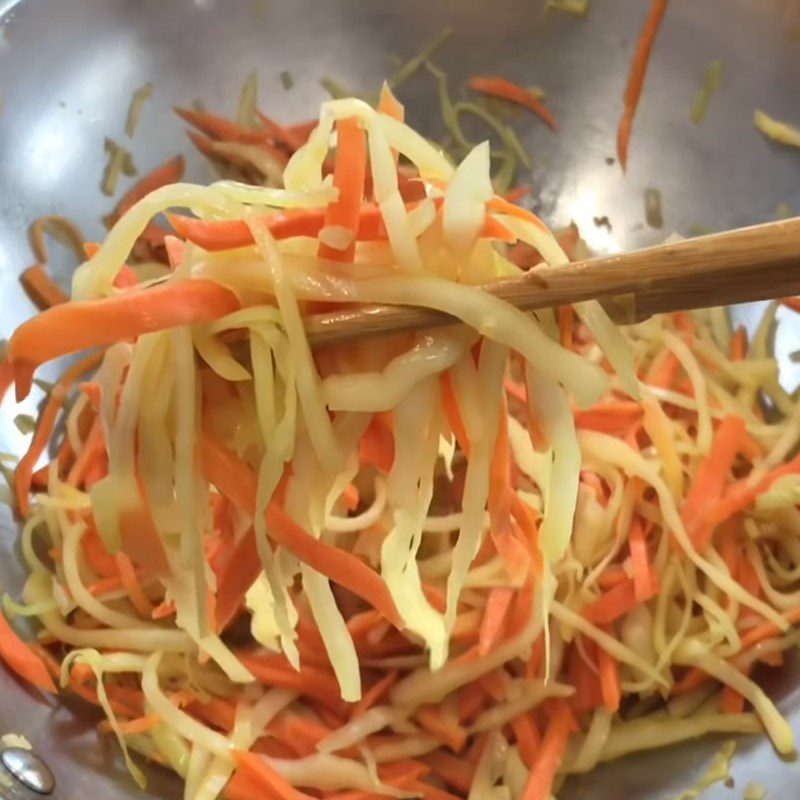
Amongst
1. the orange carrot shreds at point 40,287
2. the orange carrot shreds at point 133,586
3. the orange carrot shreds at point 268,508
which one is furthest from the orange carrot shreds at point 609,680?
the orange carrot shreds at point 40,287

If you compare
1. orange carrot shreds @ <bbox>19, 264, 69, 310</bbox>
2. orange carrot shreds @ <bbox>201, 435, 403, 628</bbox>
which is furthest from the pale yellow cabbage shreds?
orange carrot shreds @ <bbox>19, 264, 69, 310</bbox>

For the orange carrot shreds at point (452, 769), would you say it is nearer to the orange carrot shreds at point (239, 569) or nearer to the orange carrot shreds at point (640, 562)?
the orange carrot shreds at point (640, 562)

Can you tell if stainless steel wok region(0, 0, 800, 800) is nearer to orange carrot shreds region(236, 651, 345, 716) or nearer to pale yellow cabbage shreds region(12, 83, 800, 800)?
pale yellow cabbage shreds region(12, 83, 800, 800)

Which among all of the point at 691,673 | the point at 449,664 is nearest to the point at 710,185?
the point at 691,673

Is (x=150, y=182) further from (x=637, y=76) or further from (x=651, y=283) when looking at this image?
(x=651, y=283)

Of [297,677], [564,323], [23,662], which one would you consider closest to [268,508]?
[564,323]

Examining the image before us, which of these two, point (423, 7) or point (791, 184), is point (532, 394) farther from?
point (423, 7)

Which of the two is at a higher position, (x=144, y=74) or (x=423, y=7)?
(x=144, y=74)
